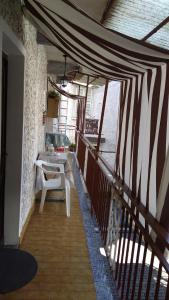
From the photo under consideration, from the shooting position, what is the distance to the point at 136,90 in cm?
259

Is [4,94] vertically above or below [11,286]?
above

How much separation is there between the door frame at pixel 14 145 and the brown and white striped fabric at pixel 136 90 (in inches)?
26.6

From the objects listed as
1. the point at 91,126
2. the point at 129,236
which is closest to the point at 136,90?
the point at 129,236

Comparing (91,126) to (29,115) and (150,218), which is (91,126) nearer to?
(29,115)

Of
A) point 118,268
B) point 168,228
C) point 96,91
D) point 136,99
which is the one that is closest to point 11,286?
point 168,228

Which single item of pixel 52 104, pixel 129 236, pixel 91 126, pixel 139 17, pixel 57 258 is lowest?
pixel 57 258

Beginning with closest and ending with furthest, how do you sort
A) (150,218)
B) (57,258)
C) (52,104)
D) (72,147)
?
(150,218) < (57,258) < (52,104) < (72,147)

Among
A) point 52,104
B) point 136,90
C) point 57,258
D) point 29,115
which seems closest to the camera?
point 136,90

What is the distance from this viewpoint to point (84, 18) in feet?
4.76

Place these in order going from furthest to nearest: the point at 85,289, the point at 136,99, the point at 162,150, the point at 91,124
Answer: the point at 91,124
the point at 136,99
the point at 85,289
the point at 162,150

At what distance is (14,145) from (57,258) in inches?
50.1

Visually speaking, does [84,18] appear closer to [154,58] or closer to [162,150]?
[154,58]

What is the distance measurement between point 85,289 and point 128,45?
6.71 feet

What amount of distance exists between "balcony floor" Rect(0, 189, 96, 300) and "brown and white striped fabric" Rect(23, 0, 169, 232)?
98 cm
